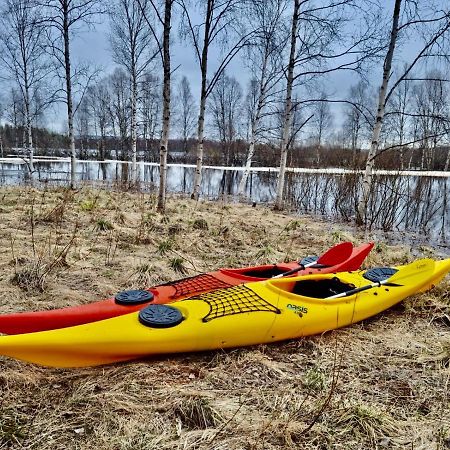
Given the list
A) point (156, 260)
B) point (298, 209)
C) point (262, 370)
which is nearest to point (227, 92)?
point (298, 209)

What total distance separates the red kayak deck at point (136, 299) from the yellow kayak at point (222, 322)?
27 cm

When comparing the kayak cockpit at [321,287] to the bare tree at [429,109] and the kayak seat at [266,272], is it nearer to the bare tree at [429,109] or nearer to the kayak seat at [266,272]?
the kayak seat at [266,272]

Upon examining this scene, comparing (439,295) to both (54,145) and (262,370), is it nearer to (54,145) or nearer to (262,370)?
(262,370)

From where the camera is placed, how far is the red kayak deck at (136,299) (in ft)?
7.47

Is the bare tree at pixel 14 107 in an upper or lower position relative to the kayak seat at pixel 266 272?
upper

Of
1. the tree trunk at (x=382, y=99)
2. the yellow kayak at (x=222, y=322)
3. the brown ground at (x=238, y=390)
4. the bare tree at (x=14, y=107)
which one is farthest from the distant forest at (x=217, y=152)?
the brown ground at (x=238, y=390)

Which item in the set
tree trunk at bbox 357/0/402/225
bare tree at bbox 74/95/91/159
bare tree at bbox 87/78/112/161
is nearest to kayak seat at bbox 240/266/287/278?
tree trunk at bbox 357/0/402/225

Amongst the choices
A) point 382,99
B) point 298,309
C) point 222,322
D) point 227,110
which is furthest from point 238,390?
point 227,110

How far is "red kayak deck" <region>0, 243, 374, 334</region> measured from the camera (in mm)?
2277

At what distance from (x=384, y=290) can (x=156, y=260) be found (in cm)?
250

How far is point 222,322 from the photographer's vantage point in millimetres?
2416

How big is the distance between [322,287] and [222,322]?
129cm

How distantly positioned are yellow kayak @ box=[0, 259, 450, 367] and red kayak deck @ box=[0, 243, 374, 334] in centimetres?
27

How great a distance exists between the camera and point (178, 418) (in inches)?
70.5
